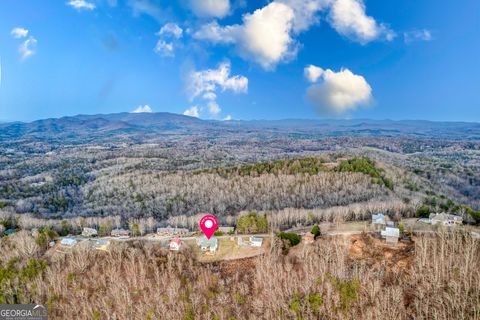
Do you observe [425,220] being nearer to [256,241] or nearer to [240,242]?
[256,241]

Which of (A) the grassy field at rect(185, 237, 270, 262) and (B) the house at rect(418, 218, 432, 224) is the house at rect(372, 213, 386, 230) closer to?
(B) the house at rect(418, 218, 432, 224)

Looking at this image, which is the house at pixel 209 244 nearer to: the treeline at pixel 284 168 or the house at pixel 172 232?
the house at pixel 172 232

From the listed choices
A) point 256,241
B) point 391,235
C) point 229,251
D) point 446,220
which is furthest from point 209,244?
point 446,220

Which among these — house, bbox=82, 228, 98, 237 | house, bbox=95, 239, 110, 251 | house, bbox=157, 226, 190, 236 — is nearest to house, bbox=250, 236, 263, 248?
house, bbox=157, 226, 190, 236

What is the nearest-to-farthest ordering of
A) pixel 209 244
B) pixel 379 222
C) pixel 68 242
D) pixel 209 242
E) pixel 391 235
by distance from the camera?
pixel 391 235 < pixel 209 244 < pixel 209 242 < pixel 379 222 < pixel 68 242

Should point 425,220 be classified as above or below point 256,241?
above

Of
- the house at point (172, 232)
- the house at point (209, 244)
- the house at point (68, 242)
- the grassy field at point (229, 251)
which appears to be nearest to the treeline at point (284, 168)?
the house at point (172, 232)

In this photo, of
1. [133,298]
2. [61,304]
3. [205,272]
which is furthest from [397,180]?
[61,304]

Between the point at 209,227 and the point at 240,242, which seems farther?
the point at 209,227

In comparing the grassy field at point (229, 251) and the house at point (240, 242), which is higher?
the house at point (240, 242)
